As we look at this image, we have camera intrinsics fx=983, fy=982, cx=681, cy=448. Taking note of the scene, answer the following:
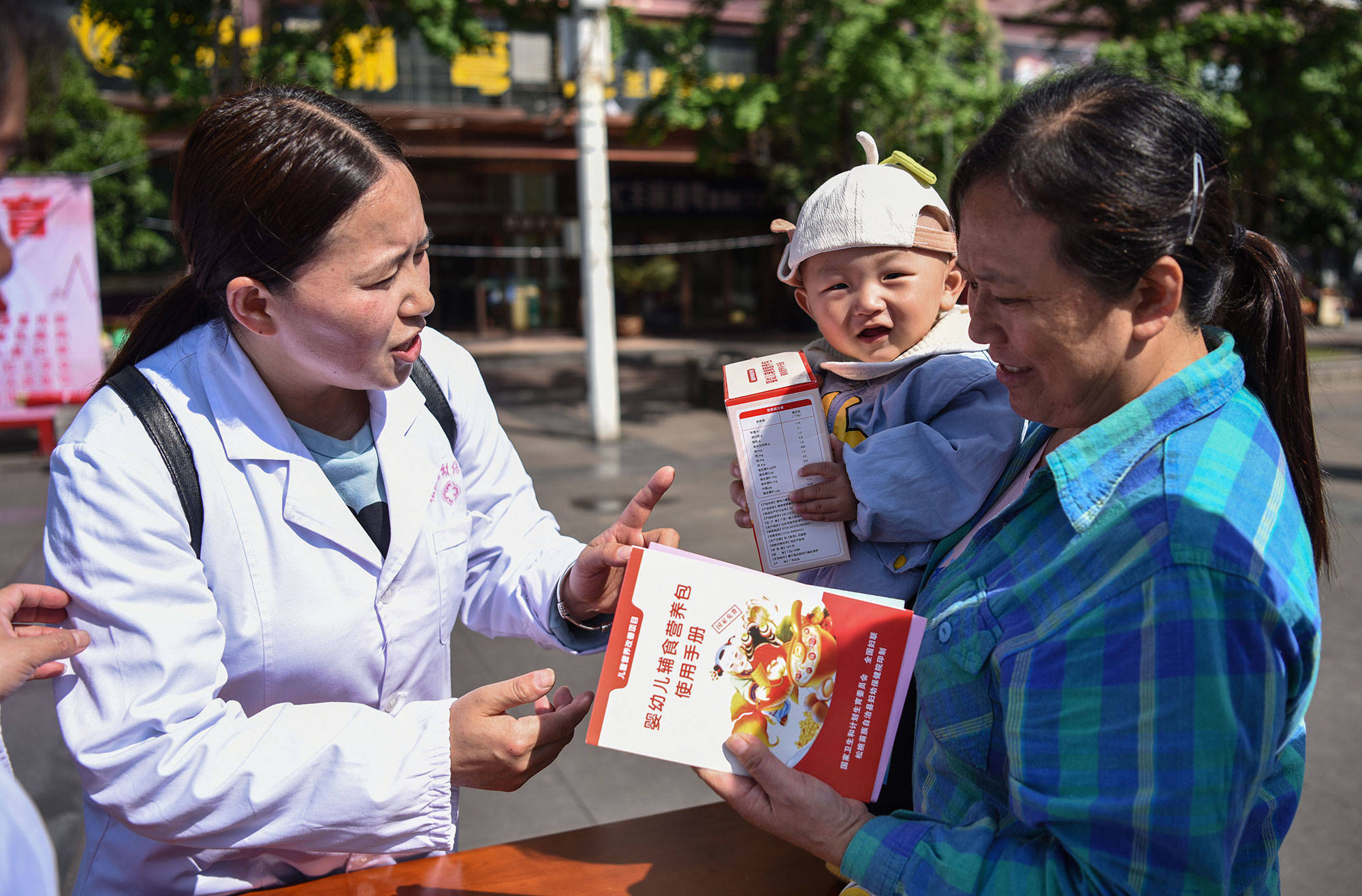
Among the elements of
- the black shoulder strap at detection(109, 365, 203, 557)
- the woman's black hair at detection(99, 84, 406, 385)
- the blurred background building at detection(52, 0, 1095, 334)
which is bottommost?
the blurred background building at detection(52, 0, 1095, 334)

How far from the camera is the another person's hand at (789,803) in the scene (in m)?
1.23

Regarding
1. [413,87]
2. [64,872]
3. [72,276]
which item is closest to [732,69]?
[413,87]

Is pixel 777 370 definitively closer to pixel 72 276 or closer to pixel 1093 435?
pixel 1093 435

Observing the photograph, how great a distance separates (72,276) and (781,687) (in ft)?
33.8

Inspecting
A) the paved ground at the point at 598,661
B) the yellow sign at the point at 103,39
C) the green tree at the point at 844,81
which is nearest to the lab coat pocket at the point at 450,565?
the paved ground at the point at 598,661

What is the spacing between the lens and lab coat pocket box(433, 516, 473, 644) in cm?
171

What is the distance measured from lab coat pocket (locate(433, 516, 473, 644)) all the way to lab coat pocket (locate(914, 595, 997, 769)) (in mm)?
838

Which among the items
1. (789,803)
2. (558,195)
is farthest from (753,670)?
(558,195)

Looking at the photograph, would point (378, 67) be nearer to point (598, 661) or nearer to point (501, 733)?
point (598, 661)

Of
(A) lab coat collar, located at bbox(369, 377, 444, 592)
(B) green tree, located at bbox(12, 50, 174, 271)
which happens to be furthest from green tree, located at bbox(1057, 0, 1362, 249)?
(B) green tree, located at bbox(12, 50, 174, 271)

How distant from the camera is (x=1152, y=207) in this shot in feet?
3.78

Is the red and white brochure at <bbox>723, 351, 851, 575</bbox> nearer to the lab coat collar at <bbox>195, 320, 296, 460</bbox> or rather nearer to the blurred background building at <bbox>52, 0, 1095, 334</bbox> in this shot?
the lab coat collar at <bbox>195, 320, 296, 460</bbox>

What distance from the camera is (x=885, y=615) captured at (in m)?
1.28

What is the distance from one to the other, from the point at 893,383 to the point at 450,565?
868mm
